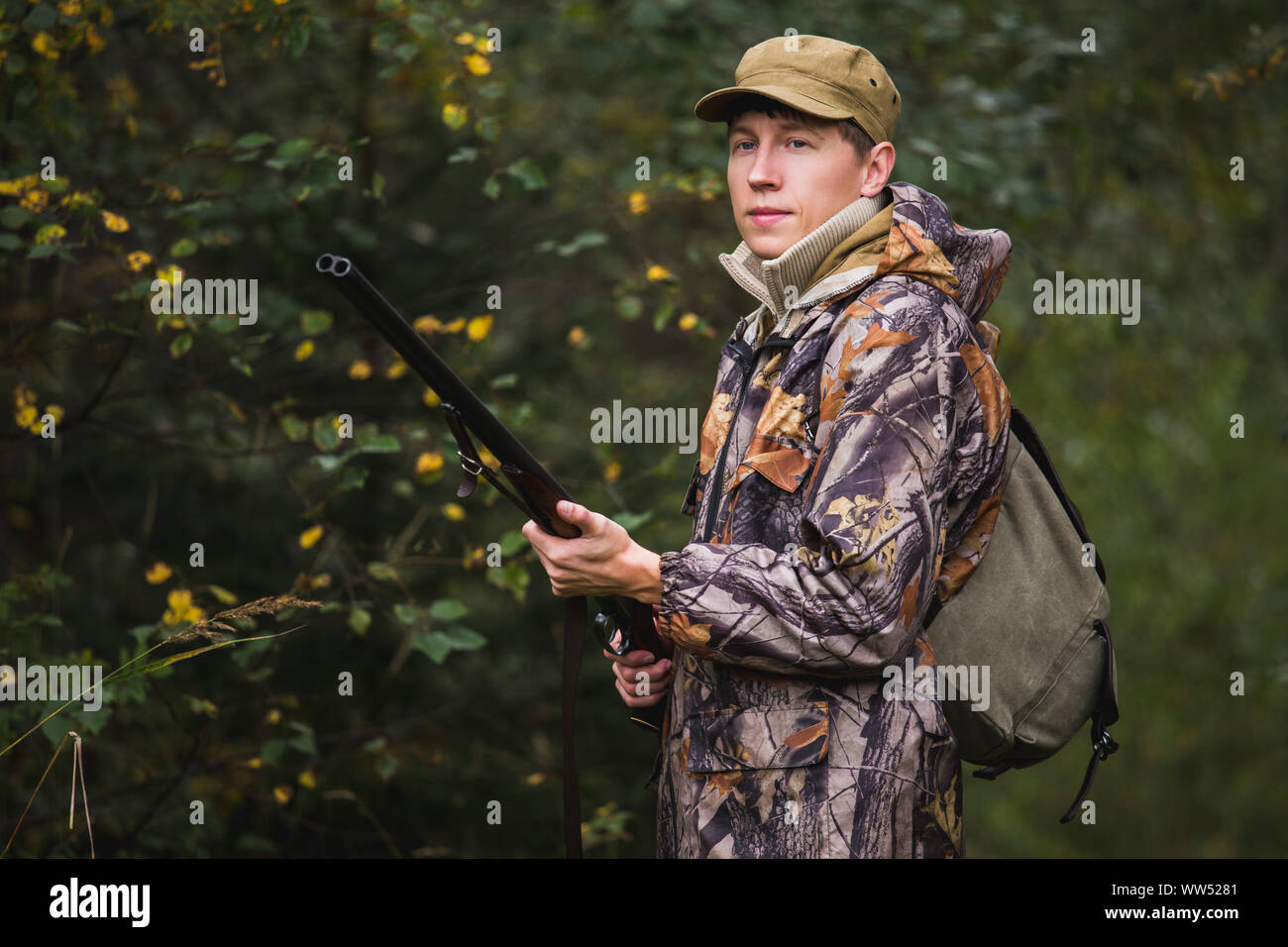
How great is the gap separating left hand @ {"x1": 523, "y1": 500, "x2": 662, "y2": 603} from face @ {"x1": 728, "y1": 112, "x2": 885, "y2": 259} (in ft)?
2.04

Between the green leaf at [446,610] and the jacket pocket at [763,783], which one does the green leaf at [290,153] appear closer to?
the green leaf at [446,610]

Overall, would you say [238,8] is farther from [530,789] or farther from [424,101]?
[530,789]

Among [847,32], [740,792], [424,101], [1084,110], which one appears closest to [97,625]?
[424,101]

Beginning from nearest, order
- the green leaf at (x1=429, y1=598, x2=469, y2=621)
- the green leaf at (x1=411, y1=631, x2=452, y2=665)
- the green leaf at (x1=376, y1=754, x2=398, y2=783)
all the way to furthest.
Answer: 1. the green leaf at (x1=411, y1=631, x2=452, y2=665)
2. the green leaf at (x1=429, y1=598, x2=469, y2=621)
3. the green leaf at (x1=376, y1=754, x2=398, y2=783)

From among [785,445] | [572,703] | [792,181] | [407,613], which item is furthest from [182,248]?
[785,445]

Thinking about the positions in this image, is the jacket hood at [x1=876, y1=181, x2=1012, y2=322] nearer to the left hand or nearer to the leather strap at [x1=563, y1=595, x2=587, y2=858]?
the left hand

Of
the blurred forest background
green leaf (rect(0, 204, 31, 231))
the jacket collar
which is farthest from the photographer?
the blurred forest background

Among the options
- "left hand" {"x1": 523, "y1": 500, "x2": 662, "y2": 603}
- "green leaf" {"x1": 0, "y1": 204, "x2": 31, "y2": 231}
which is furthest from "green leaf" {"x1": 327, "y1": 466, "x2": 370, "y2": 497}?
"left hand" {"x1": 523, "y1": 500, "x2": 662, "y2": 603}

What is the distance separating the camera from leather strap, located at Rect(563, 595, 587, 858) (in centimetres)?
242

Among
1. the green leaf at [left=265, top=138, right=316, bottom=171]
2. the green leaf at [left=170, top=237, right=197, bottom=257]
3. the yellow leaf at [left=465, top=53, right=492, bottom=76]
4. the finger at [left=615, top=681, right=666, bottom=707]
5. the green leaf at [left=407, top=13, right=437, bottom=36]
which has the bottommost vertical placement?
the finger at [left=615, top=681, right=666, bottom=707]

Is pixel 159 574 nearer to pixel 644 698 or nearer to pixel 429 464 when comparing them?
pixel 429 464

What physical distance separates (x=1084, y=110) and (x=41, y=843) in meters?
5.22

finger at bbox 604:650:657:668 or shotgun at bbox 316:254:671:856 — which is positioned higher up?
shotgun at bbox 316:254:671:856

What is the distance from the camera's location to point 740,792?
214 centimetres
